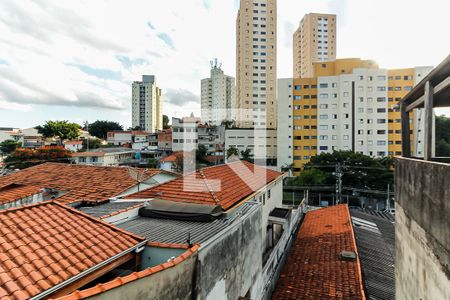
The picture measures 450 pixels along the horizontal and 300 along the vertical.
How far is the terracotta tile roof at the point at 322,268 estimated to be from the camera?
290 inches

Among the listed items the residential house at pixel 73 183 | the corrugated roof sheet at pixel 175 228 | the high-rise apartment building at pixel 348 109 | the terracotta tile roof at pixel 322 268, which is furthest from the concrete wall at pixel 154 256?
the high-rise apartment building at pixel 348 109

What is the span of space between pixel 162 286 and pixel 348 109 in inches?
1831

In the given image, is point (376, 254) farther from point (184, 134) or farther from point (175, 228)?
point (184, 134)

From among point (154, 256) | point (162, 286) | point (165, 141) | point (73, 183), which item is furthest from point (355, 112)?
point (162, 286)

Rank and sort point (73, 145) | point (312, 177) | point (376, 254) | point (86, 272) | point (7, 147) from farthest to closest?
point (73, 145)
point (7, 147)
point (312, 177)
point (376, 254)
point (86, 272)

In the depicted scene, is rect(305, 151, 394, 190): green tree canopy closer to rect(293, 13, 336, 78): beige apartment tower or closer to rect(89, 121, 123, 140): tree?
rect(293, 13, 336, 78): beige apartment tower

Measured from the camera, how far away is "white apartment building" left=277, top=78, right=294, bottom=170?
45188mm

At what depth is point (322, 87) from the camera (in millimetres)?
44438

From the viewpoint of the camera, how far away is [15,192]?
373 inches

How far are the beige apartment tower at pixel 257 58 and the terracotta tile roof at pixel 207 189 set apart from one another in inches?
2152

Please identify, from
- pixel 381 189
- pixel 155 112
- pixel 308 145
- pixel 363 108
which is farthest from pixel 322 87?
pixel 155 112

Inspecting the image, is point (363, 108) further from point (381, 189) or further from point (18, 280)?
point (18, 280)

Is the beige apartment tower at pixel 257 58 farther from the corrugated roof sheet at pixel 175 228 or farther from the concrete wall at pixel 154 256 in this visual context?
the concrete wall at pixel 154 256

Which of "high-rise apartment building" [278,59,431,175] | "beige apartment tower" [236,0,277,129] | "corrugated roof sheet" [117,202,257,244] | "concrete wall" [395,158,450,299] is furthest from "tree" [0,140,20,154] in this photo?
"concrete wall" [395,158,450,299]
